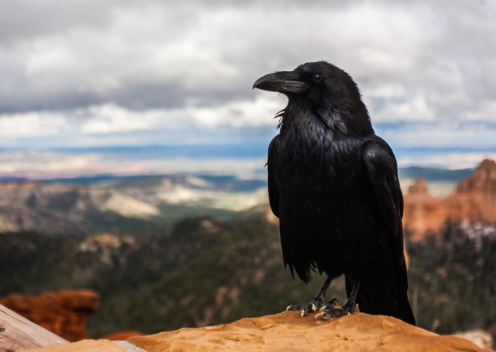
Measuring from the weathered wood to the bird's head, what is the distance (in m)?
3.92

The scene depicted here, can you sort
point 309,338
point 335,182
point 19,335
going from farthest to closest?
point 335,182, point 309,338, point 19,335

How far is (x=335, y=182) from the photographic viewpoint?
21.3 feet

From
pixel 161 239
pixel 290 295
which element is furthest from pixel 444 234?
pixel 161 239

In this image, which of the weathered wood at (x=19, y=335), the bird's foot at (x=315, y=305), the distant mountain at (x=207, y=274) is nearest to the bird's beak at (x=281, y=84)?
the bird's foot at (x=315, y=305)

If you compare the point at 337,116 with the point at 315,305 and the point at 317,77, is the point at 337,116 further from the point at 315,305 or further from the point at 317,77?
the point at 315,305

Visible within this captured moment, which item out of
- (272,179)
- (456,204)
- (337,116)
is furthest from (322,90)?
(456,204)

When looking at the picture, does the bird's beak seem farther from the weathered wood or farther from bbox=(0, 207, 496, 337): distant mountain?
bbox=(0, 207, 496, 337): distant mountain

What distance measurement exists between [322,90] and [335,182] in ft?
4.03

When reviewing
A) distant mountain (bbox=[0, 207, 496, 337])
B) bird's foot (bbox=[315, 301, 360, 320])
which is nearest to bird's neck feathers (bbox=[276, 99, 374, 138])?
bird's foot (bbox=[315, 301, 360, 320])

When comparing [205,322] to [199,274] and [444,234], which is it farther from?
[444,234]

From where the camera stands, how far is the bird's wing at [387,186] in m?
6.57

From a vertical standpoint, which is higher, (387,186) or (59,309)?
(387,186)

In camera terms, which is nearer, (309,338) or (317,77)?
(309,338)

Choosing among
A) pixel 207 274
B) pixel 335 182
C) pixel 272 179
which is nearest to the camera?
pixel 335 182
